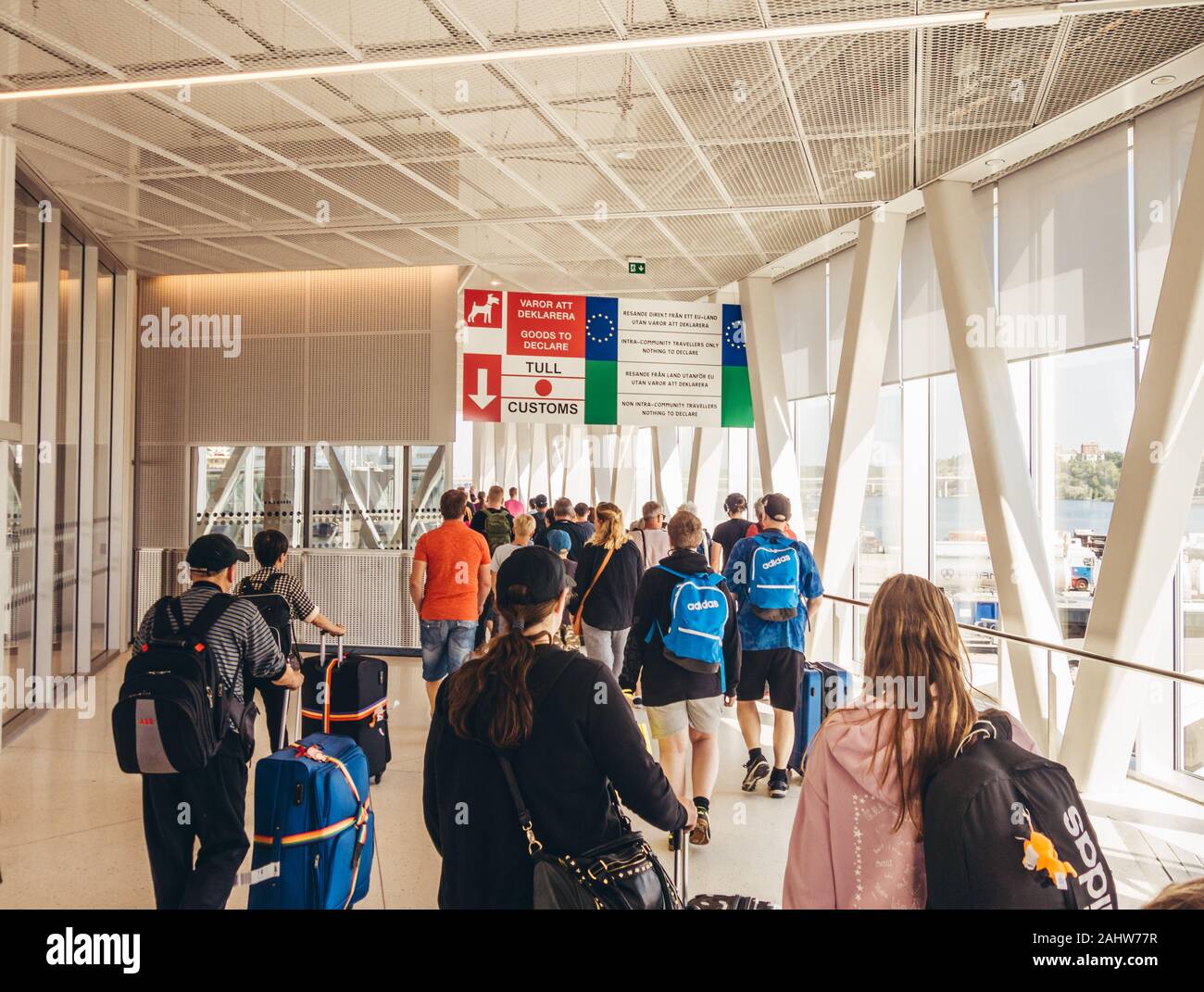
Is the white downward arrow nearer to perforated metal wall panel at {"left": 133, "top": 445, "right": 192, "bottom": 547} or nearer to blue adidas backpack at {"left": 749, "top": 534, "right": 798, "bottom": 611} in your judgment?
blue adidas backpack at {"left": 749, "top": 534, "right": 798, "bottom": 611}

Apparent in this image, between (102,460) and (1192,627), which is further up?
(102,460)

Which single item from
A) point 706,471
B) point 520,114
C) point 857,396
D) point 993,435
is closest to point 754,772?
point 993,435

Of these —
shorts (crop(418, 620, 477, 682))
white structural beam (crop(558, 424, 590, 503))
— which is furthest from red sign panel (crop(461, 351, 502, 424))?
white structural beam (crop(558, 424, 590, 503))

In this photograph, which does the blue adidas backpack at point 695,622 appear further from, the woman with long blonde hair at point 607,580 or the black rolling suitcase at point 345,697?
the black rolling suitcase at point 345,697

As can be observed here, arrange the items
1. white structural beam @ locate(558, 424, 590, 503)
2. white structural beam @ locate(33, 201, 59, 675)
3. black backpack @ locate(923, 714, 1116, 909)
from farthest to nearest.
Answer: white structural beam @ locate(558, 424, 590, 503)
white structural beam @ locate(33, 201, 59, 675)
black backpack @ locate(923, 714, 1116, 909)

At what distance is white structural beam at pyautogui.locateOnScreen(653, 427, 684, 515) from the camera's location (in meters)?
18.4

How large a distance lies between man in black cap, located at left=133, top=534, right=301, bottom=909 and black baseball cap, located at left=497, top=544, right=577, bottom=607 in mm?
1632

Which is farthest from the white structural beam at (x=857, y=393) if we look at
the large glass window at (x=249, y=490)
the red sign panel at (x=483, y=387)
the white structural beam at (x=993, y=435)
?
the large glass window at (x=249, y=490)

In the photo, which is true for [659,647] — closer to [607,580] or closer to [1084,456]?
[607,580]

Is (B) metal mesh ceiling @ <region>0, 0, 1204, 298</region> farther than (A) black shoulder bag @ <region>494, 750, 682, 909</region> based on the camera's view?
Yes

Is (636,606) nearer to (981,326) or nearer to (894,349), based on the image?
(981,326)

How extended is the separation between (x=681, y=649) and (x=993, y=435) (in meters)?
4.10

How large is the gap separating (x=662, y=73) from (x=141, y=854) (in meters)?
5.83

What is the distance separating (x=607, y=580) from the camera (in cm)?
672
